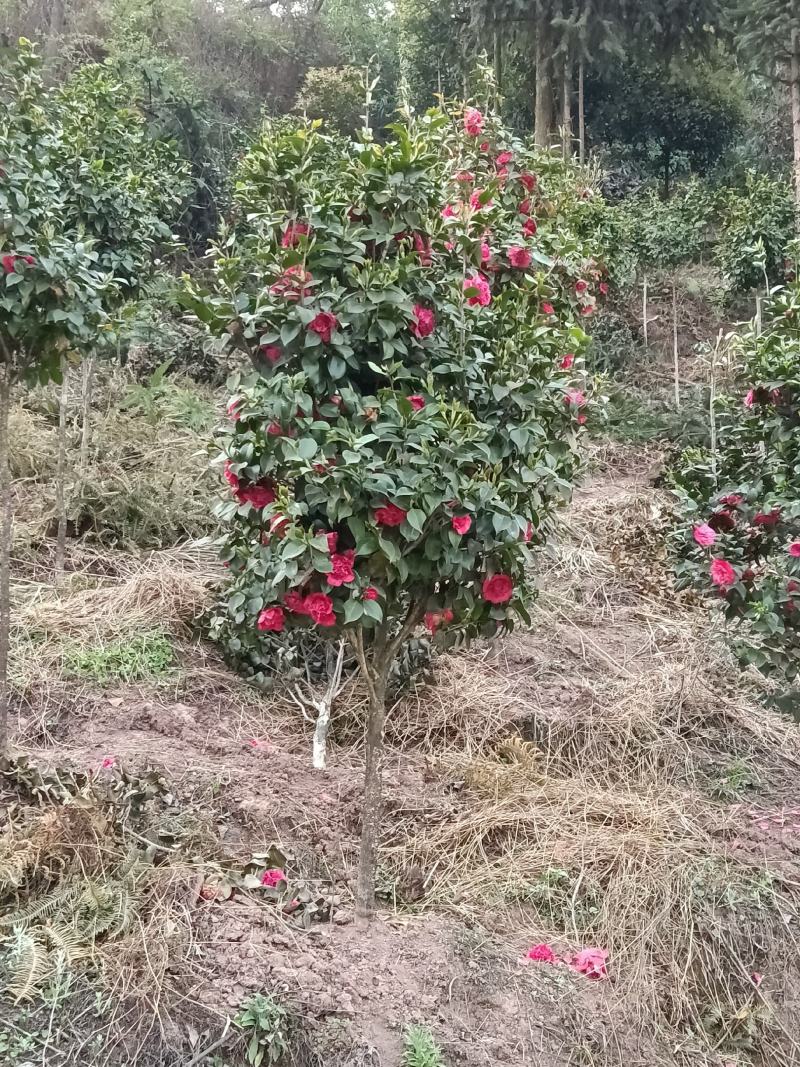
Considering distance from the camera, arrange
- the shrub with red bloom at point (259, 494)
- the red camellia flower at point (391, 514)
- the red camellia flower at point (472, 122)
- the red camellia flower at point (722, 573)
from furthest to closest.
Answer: the red camellia flower at point (472, 122)
the red camellia flower at point (722, 573)
the shrub with red bloom at point (259, 494)
the red camellia flower at point (391, 514)

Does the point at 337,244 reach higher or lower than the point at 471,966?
higher

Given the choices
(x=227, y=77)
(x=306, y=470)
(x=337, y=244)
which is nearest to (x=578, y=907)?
(x=306, y=470)

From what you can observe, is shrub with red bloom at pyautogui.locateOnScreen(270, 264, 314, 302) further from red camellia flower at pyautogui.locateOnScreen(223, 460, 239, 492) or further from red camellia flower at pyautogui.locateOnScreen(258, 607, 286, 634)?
red camellia flower at pyautogui.locateOnScreen(258, 607, 286, 634)

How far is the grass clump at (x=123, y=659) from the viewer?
4.32m

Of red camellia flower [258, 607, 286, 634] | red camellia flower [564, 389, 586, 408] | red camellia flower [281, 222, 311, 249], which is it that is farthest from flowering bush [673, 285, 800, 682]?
red camellia flower [281, 222, 311, 249]

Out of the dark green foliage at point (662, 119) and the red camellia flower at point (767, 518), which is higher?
the dark green foliage at point (662, 119)

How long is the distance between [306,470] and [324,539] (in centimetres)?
18

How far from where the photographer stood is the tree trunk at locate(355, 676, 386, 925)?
2.82 m

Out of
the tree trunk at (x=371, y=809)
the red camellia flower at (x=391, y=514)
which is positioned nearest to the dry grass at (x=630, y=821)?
the tree trunk at (x=371, y=809)

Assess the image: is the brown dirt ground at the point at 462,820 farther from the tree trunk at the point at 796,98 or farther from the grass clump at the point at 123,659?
the tree trunk at the point at 796,98

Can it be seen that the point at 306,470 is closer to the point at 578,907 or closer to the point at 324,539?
the point at 324,539

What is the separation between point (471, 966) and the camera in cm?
272

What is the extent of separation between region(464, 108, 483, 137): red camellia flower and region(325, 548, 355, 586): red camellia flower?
2850mm

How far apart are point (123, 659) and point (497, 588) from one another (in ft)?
8.39
